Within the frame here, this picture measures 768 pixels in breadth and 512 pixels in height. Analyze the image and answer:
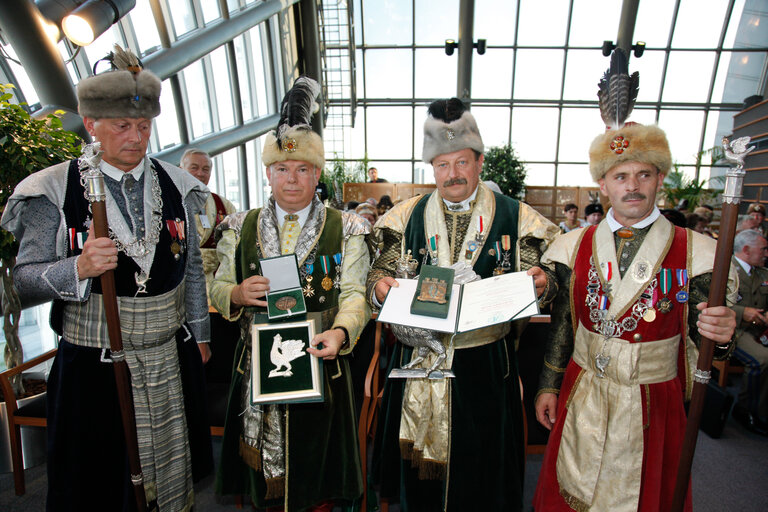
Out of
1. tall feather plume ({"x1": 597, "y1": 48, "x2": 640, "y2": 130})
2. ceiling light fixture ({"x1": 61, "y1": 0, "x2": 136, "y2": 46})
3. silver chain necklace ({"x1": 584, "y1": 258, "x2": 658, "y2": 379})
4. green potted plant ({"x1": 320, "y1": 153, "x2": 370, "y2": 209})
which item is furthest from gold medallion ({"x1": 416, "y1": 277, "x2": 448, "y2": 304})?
green potted plant ({"x1": 320, "y1": 153, "x2": 370, "y2": 209})

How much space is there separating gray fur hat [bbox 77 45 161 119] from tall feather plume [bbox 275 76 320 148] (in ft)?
1.66

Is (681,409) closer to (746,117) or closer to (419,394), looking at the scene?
(419,394)

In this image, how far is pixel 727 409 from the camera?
3139 mm

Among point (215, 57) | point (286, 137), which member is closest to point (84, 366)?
point (286, 137)

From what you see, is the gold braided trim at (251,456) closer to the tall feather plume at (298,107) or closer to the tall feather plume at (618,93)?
the tall feather plume at (298,107)

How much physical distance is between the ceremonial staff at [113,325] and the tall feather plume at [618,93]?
1.89m

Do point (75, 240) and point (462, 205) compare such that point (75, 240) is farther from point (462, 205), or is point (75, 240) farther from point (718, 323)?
point (718, 323)

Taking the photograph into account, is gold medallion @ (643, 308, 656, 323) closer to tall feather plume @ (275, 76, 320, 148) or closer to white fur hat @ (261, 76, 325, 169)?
white fur hat @ (261, 76, 325, 169)

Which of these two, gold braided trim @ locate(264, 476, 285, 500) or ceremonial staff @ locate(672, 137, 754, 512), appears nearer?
ceremonial staff @ locate(672, 137, 754, 512)

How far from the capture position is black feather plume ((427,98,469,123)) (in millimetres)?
1782

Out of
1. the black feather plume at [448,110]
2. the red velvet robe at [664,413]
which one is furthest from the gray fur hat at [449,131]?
the red velvet robe at [664,413]

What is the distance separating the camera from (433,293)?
1501 mm

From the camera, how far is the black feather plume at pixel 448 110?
178cm

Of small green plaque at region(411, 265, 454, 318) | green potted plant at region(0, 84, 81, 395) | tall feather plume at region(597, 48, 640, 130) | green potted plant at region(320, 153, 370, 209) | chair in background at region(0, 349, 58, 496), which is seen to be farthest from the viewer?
green potted plant at region(320, 153, 370, 209)
